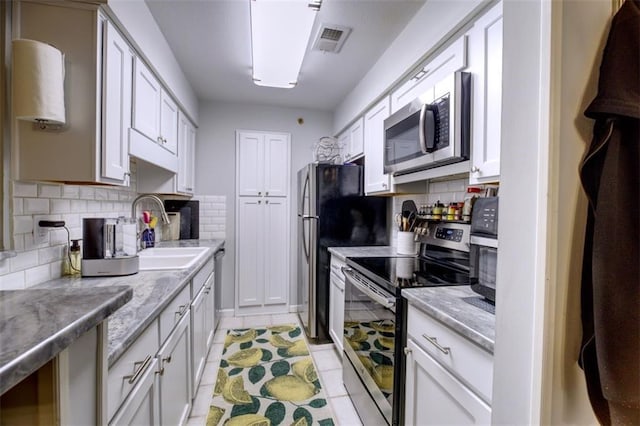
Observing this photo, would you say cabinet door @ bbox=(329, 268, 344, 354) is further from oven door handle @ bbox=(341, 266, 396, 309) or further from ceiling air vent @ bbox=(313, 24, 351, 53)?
ceiling air vent @ bbox=(313, 24, 351, 53)

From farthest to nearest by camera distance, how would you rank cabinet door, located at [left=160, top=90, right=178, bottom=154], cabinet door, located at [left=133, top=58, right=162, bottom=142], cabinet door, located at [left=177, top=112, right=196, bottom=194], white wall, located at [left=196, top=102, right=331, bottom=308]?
white wall, located at [left=196, top=102, right=331, bottom=308] → cabinet door, located at [left=177, top=112, right=196, bottom=194] → cabinet door, located at [left=160, top=90, right=178, bottom=154] → cabinet door, located at [left=133, top=58, right=162, bottom=142]

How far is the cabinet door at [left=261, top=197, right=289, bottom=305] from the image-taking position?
350 centimetres

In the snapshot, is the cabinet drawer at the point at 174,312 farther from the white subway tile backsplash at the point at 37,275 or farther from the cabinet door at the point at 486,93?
the cabinet door at the point at 486,93

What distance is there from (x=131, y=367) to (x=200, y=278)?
1120 millimetres

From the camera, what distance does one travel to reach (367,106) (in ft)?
8.43

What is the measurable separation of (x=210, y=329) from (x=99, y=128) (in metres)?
1.79

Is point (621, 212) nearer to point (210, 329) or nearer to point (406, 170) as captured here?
point (406, 170)

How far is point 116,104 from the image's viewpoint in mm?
1428

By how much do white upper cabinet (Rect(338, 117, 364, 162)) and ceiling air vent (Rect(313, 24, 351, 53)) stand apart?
0.74 m

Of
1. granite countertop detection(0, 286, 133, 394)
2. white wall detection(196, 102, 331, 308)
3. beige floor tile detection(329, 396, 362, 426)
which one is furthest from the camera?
white wall detection(196, 102, 331, 308)

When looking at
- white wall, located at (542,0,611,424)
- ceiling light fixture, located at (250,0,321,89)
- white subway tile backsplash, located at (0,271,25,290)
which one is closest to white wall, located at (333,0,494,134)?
ceiling light fixture, located at (250,0,321,89)

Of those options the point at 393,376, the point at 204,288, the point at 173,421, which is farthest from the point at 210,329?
the point at 393,376

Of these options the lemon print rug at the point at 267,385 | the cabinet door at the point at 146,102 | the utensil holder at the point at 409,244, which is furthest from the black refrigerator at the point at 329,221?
the cabinet door at the point at 146,102

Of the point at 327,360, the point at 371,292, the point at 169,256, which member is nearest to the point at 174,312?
the point at 371,292
